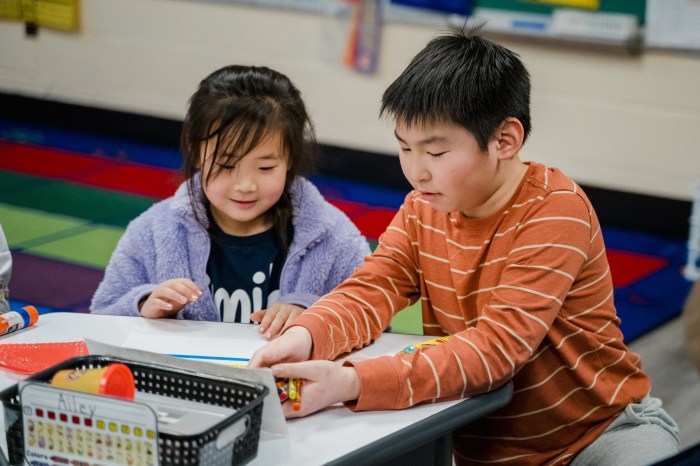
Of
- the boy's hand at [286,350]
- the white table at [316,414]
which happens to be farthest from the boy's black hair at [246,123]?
the boy's hand at [286,350]

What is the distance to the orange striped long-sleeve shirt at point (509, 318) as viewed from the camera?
1.34 m

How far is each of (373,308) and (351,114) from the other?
11.9 feet

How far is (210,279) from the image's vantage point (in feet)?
6.25

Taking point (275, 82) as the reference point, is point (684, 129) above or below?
below

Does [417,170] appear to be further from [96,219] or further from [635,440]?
[96,219]

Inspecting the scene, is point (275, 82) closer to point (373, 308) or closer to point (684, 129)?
point (373, 308)

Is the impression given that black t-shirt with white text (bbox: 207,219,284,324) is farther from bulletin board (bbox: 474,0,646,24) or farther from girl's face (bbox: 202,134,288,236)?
bulletin board (bbox: 474,0,646,24)

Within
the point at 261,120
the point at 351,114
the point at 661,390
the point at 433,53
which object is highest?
the point at 433,53

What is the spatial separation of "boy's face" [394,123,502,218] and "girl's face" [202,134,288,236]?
0.38 meters

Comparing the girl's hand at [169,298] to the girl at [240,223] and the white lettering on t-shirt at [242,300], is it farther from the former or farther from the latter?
the white lettering on t-shirt at [242,300]

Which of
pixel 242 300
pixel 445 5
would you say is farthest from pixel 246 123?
pixel 445 5

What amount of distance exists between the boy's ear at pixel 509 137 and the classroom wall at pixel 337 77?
9.91 ft

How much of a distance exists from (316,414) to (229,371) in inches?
6.5

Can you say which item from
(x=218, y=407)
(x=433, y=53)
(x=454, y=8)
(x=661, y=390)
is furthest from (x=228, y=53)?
(x=218, y=407)
